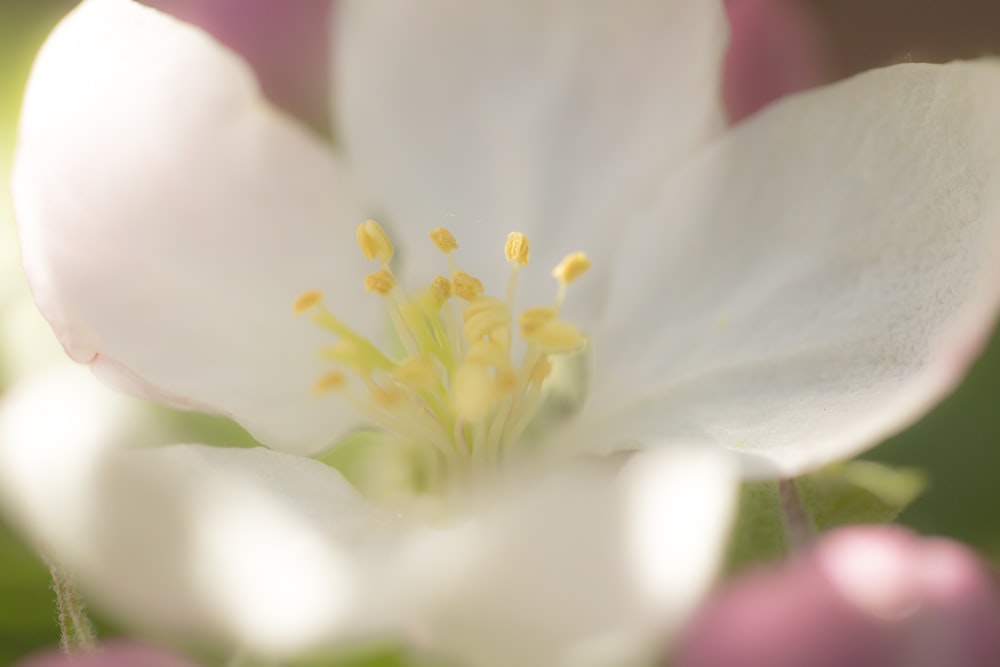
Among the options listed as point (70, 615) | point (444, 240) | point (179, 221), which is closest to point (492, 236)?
point (444, 240)

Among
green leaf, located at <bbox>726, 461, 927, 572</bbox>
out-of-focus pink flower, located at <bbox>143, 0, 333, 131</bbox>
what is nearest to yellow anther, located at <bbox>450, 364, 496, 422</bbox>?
green leaf, located at <bbox>726, 461, 927, 572</bbox>

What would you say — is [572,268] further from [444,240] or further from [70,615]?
[70,615]

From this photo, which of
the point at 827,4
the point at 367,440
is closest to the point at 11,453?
the point at 367,440

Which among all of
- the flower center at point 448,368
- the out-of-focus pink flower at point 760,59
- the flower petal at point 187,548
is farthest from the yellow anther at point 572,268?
the flower petal at point 187,548

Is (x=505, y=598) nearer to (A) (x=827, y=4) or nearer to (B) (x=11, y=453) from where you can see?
(B) (x=11, y=453)

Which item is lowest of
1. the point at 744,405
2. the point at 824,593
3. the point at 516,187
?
the point at 824,593

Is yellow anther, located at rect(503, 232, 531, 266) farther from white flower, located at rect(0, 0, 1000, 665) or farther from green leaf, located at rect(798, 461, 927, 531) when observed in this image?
green leaf, located at rect(798, 461, 927, 531)
